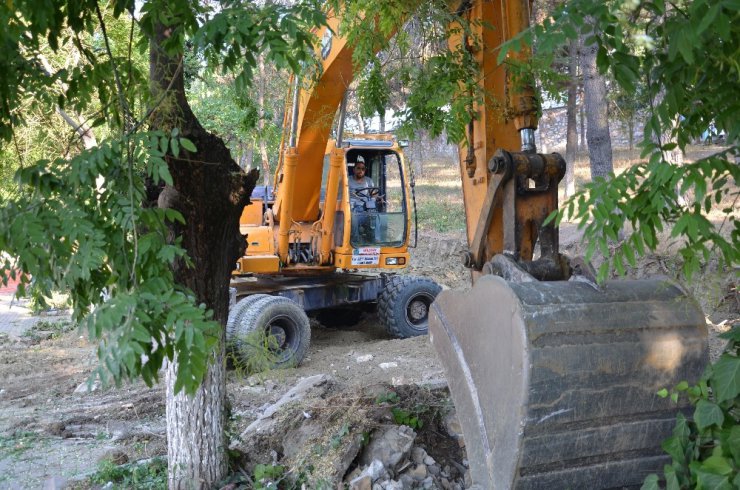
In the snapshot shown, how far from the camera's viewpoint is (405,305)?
1162 centimetres

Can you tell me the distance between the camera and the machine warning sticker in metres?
10.9

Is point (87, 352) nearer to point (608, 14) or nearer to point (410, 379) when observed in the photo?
point (410, 379)

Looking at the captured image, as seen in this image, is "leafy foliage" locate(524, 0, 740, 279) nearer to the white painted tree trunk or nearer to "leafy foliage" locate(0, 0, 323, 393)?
"leafy foliage" locate(0, 0, 323, 393)

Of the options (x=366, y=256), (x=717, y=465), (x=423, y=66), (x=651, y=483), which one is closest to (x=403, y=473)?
(x=651, y=483)

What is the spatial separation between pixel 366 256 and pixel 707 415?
7.61 meters

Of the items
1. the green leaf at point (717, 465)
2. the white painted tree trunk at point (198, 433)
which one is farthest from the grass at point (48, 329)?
the green leaf at point (717, 465)

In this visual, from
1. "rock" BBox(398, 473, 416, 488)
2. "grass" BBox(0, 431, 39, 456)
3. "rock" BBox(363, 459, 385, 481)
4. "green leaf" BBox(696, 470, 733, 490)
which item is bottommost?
"grass" BBox(0, 431, 39, 456)

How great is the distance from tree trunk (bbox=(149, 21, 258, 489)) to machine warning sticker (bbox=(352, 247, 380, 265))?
212 inches

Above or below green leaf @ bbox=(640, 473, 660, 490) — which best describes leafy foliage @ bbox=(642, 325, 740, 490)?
above

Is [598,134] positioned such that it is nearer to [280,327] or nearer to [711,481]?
[280,327]

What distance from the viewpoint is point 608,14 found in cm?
281

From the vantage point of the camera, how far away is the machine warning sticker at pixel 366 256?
1087 cm

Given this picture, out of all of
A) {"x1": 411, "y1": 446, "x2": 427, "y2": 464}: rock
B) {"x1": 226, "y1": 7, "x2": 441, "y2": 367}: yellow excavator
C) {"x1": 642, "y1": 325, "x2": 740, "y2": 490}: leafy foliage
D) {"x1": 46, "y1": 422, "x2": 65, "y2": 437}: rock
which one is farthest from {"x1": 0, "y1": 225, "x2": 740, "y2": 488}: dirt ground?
{"x1": 642, "y1": 325, "x2": 740, "y2": 490}: leafy foliage

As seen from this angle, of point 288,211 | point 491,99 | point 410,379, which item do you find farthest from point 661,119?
point 288,211
